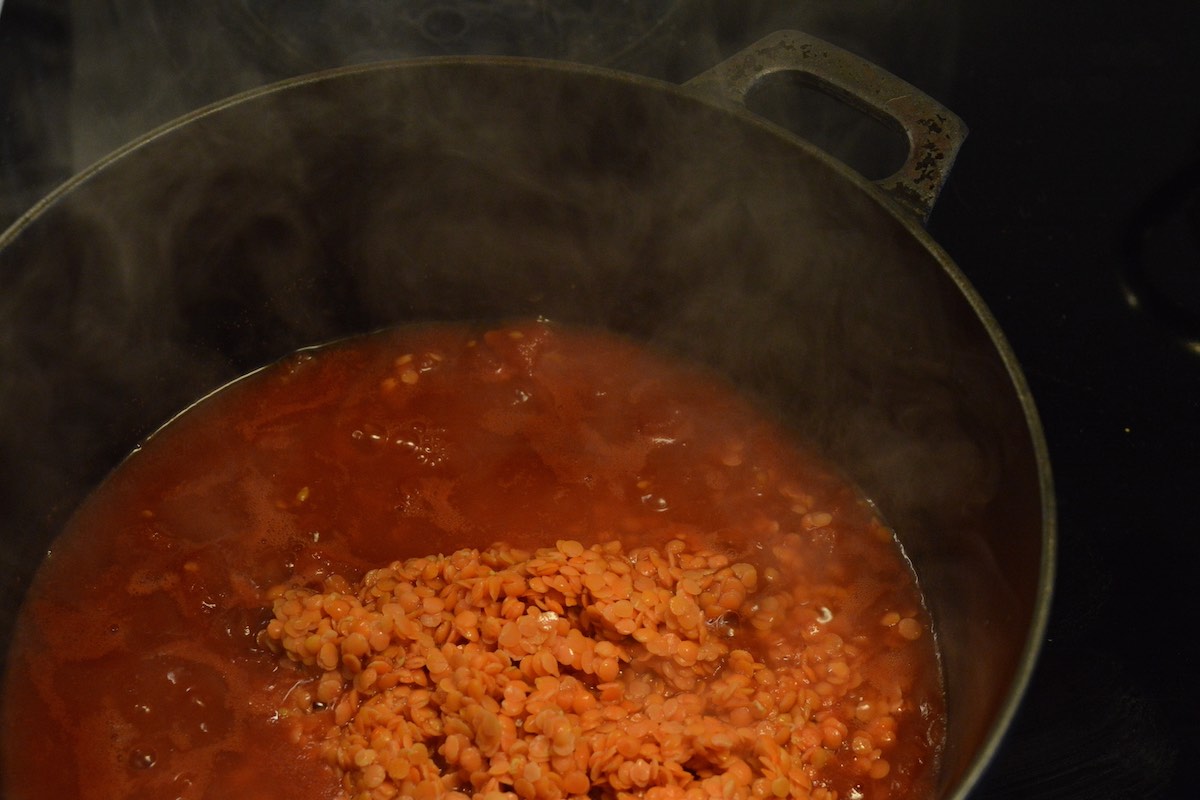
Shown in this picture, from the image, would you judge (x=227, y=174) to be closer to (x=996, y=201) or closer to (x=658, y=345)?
(x=658, y=345)

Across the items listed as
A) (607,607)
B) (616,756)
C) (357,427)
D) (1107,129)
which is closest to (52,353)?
(357,427)

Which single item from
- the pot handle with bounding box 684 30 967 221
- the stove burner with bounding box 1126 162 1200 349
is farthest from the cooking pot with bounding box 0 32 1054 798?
the stove burner with bounding box 1126 162 1200 349

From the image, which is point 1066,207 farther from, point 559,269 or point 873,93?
point 559,269

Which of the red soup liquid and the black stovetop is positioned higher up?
the black stovetop

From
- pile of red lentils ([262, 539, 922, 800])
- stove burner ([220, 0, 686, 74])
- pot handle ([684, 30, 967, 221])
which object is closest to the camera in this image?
pile of red lentils ([262, 539, 922, 800])

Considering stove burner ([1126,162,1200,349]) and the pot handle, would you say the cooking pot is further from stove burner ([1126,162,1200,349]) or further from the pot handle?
stove burner ([1126,162,1200,349])

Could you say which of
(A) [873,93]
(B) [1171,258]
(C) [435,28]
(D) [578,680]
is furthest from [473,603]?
(B) [1171,258]
